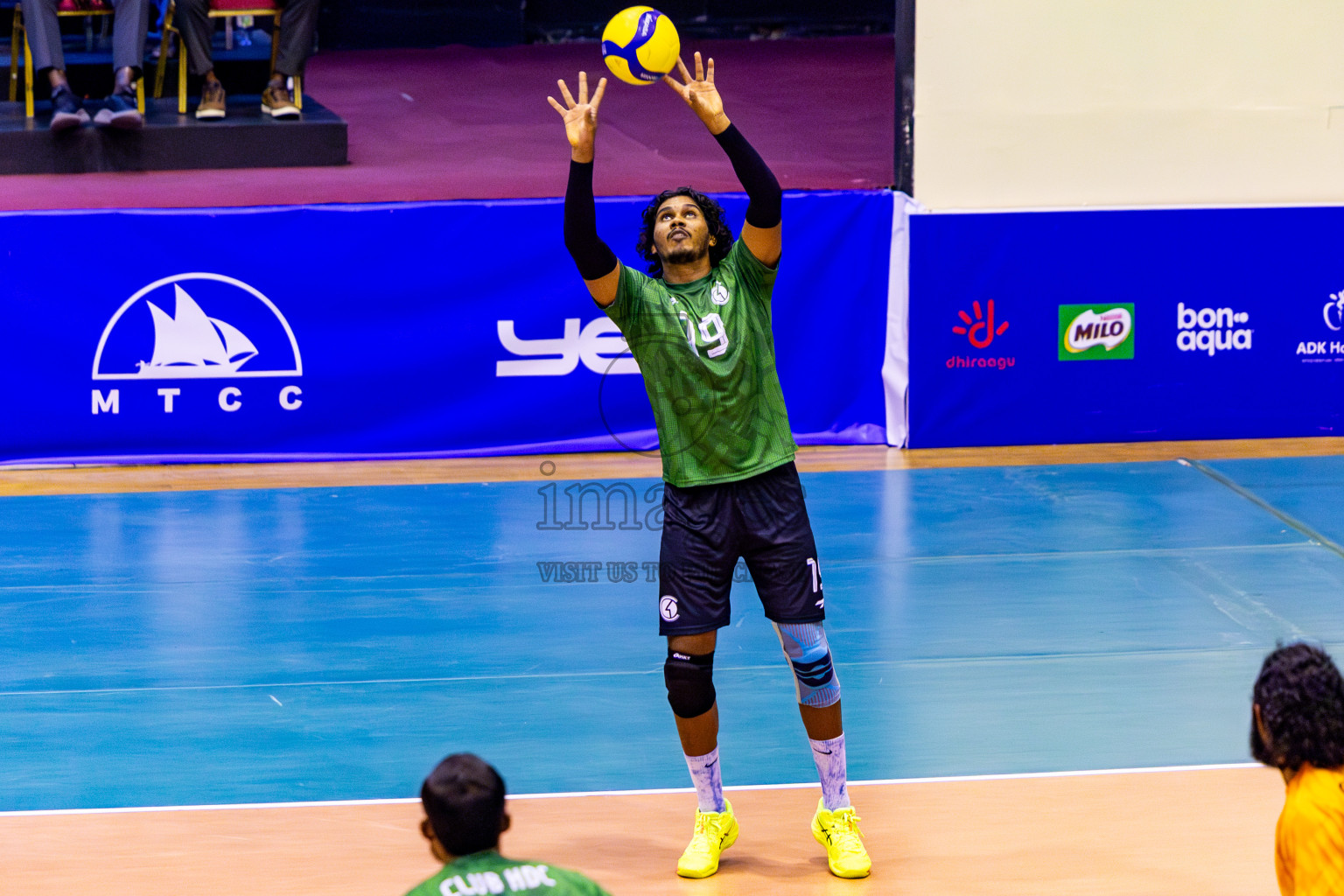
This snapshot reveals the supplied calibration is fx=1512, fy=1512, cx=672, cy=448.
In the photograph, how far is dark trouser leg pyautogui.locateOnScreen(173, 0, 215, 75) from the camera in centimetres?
1004

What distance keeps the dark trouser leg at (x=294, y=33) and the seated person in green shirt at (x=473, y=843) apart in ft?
28.4

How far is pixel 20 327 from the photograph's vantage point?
326 inches

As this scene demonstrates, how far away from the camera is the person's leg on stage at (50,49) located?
31.4 feet

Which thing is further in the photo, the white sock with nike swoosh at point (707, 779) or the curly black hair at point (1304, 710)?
the white sock with nike swoosh at point (707, 779)

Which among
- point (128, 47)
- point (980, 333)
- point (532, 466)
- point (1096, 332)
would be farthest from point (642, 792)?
point (128, 47)

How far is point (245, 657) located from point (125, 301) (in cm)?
323

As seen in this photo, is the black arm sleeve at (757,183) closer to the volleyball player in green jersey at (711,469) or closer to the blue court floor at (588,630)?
the volleyball player in green jersey at (711,469)

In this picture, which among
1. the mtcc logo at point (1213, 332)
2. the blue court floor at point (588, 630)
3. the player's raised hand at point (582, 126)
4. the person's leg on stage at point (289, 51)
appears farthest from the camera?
the person's leg on stage at point (289, 51)

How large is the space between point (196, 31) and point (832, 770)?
7891 millimetres

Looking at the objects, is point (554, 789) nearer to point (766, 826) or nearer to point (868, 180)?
point (766, 826)

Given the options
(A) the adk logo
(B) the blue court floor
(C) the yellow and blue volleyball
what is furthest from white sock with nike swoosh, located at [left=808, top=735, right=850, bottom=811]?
(A) the adk logo

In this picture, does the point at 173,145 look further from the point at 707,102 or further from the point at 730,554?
the point at 730,554

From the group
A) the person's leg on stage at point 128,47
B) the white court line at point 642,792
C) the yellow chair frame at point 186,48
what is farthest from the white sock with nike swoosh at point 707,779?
the yellow chair frame at point 186,48

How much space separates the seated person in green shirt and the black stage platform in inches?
316
